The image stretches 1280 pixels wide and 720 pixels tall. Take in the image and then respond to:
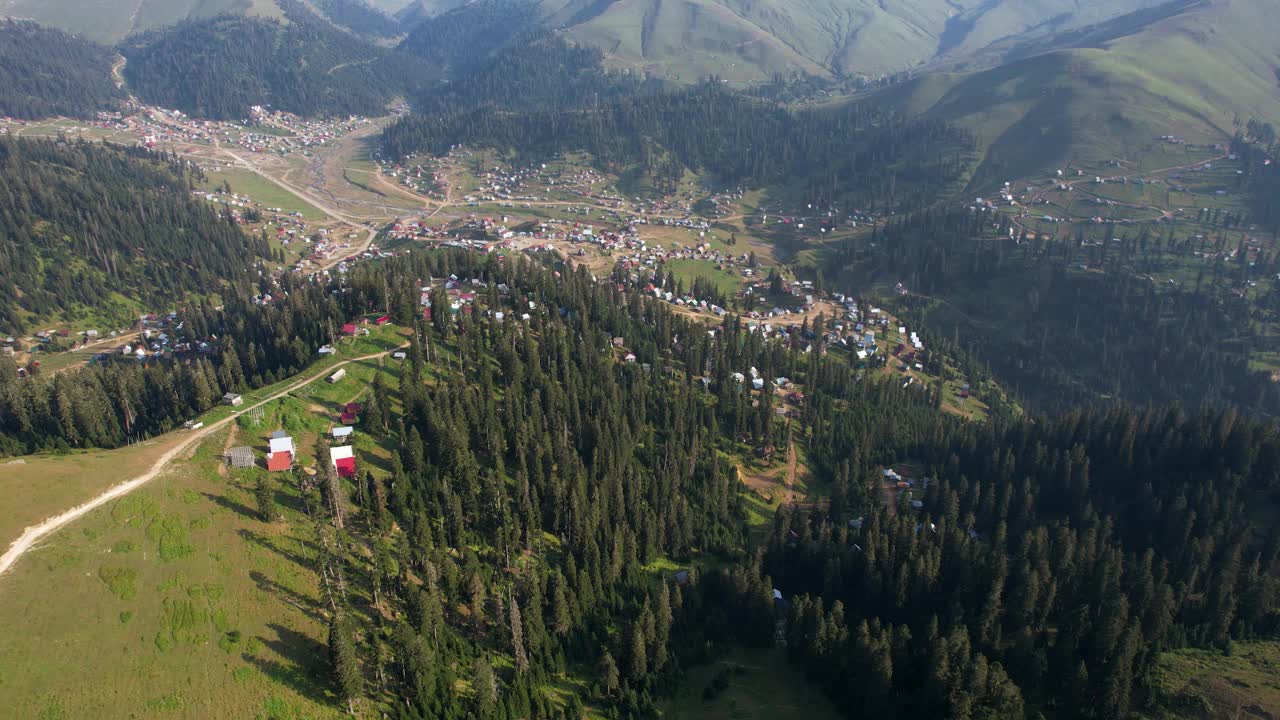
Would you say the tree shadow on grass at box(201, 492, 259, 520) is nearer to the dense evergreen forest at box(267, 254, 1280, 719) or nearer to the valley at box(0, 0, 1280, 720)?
the valley at box(0, 0, 1280, 720)

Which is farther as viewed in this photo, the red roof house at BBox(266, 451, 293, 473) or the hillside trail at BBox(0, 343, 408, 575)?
the red roof house at BBox(266, 451, 293, 473)

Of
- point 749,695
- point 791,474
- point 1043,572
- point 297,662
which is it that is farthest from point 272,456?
point 1043,572

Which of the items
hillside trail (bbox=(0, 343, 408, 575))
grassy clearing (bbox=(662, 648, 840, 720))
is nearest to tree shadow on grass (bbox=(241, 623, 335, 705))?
hillside trail (bbox=(0, 343, 408, 575))

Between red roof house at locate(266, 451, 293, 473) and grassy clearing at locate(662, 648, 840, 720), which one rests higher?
red roof house at locate(266, 451, 293, 473)

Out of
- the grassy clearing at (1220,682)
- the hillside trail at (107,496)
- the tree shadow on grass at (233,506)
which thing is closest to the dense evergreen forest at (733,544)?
the grassy clearing at (1220,682)

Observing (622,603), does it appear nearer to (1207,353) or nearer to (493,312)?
(493,312)

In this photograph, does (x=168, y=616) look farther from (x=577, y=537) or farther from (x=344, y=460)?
(x=577, y=537)

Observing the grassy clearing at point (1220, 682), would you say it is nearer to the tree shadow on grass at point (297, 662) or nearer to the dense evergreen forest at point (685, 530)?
the dense evergreen forest at point (685, 530)

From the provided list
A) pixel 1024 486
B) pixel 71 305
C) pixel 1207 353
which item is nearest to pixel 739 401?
pixel 1024 486
